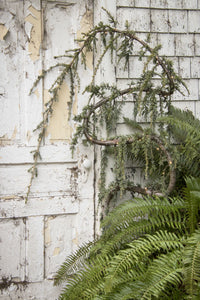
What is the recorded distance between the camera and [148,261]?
165 cm

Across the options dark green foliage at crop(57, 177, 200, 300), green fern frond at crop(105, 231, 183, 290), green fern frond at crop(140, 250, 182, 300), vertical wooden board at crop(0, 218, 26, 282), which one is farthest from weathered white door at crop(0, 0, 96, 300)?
green fern frond at crop(140, 250, 182, 300)

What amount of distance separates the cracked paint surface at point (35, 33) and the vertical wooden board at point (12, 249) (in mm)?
1198

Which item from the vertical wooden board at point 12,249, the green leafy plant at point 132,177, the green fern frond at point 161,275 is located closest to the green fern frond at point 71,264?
the green leafy plant at point 132,177

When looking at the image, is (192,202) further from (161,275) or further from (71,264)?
(71,264)

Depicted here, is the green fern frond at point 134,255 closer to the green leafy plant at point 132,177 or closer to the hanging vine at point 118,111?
the green leafy plant at point 132,177

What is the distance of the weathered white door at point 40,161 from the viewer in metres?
2.07

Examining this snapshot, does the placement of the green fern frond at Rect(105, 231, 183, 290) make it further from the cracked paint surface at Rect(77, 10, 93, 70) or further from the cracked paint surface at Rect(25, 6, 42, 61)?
the cracked paint surface at Rect(25, 6, 42, 61)

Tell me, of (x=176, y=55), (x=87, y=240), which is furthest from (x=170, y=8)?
(x=87, y=240)

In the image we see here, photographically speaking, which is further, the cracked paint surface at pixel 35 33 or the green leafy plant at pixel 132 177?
the cracked paint surface at pixel 35 33

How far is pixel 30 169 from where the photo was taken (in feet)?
6.79

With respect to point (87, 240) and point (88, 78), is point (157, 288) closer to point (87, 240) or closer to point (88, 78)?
point (87, 240)

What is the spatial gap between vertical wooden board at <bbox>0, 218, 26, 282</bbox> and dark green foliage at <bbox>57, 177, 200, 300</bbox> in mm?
525

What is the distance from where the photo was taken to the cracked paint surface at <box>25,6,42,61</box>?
2.07m

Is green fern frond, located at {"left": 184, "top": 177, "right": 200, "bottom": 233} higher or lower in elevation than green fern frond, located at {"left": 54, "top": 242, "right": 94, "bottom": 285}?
higher
